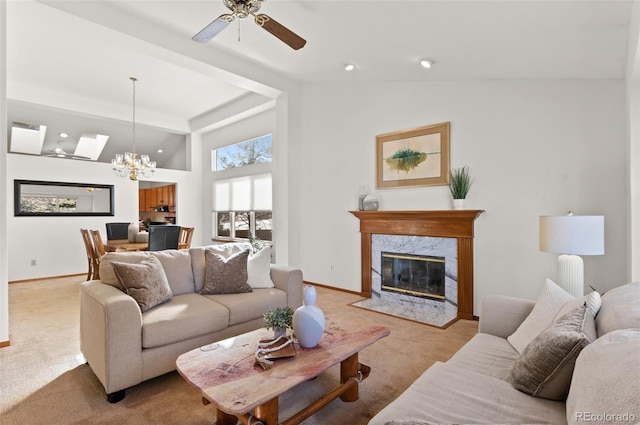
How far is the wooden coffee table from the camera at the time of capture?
4.75ft

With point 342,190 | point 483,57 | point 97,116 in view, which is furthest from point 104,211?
point 483,57

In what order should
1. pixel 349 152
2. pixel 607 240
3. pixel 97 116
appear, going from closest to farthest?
pixel 607 240, pixel 349 152, pixel 97 116

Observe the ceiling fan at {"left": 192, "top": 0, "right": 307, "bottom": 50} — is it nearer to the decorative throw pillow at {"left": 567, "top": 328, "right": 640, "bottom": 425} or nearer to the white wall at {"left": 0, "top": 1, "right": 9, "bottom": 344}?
the white wall at {"left": 0, "top": 1, "right": 9, "bottom": 344}

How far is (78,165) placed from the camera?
6355 millimetres

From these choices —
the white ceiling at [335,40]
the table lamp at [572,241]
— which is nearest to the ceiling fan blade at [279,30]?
the white ceiling at [335,40]

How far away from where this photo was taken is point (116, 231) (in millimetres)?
5969

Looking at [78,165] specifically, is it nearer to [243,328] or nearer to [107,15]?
[107,15]

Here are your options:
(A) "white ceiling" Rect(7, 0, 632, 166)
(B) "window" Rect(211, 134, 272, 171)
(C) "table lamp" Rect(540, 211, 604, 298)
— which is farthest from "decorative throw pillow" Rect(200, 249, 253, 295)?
(B) "window" Rect(211, 134, 272, 171)

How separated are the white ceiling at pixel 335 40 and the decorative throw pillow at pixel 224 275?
2366 millimetres

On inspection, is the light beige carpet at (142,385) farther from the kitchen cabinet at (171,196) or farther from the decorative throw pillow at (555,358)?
the kitchen cabinet at (171,196)

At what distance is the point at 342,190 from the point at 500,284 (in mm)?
2429

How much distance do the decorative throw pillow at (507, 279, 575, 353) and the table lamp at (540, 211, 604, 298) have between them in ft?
2.21

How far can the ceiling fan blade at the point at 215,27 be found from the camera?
7.88ft

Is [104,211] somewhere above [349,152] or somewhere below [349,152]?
below
